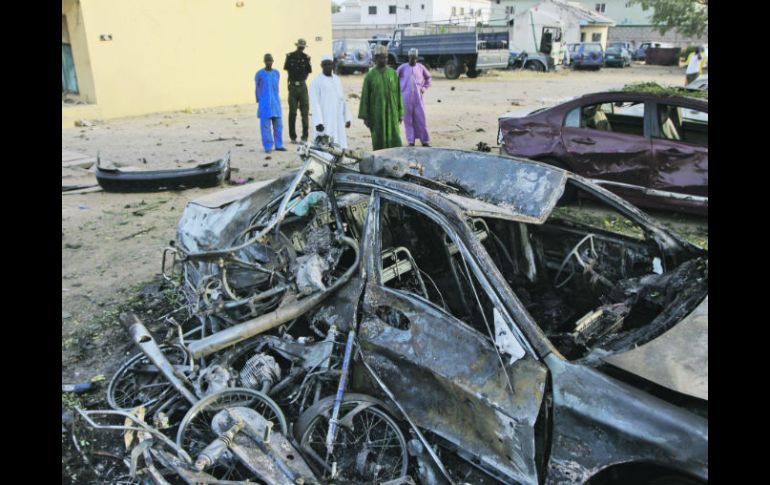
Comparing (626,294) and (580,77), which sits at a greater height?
(580,77)

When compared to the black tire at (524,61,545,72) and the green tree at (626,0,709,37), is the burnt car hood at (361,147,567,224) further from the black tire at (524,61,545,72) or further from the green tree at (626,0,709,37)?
the black tire at (524,61,545,72)

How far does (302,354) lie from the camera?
→ 3336 millimetres

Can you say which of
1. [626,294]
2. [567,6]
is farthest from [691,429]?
[567,6]

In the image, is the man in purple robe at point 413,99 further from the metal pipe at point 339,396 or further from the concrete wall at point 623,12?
the concrete wall at point 623,12

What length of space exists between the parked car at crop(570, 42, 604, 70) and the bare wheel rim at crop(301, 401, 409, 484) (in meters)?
33.3

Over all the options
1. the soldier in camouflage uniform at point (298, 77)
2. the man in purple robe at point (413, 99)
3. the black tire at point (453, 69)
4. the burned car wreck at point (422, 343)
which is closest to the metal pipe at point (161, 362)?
the burned car wreck at point (422, 343)

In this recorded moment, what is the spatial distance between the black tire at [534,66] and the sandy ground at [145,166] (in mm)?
7333

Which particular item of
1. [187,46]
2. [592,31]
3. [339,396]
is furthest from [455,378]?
[592,31]

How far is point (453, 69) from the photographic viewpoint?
26.0 m

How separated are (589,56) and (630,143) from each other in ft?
93.2

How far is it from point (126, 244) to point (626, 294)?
5413 mm

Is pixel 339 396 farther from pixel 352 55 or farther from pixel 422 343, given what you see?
pixel 352 55

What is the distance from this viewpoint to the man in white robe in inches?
363
